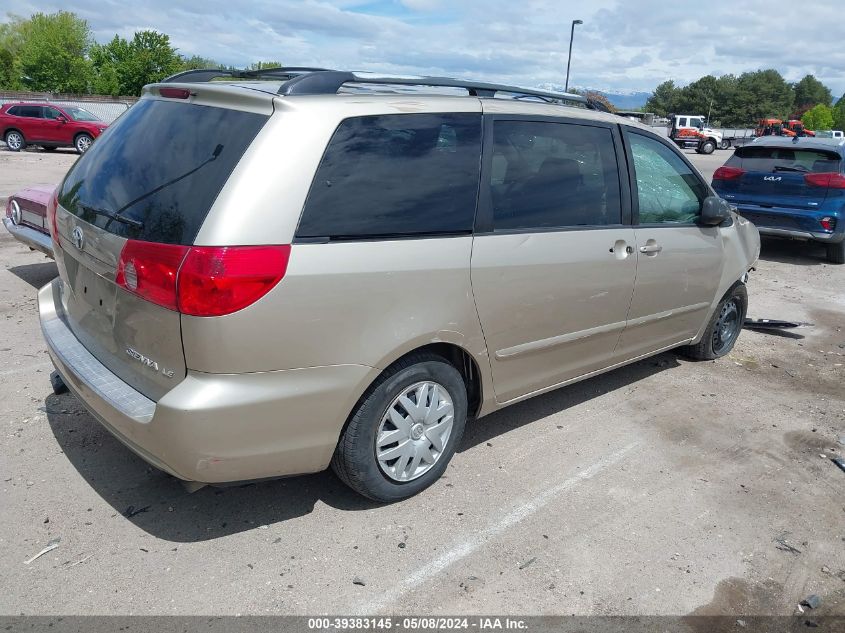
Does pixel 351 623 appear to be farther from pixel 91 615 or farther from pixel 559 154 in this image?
pixel 559 154

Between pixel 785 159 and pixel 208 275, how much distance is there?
9.61m

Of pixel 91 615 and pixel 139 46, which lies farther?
pixel 139 46

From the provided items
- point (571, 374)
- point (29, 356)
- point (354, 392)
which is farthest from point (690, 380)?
point (29, 356)

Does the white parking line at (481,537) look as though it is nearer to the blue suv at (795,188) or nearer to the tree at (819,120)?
the blue suv at (795,188)

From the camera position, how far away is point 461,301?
325 cm

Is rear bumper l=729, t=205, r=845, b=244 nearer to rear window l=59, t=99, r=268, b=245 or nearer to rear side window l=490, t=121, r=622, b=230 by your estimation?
rear side window l=490, t=121, r=622, b=230

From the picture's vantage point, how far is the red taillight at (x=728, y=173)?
398 inches

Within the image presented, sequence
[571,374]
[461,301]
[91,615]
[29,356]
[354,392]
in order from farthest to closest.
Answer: [29,356]
[571,374]
[461,301]
[354,392]
[91,615]

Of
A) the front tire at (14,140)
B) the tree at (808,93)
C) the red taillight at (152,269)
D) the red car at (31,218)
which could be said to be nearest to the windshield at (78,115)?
the front tire at (14,140)

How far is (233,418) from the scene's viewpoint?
8.74 feet

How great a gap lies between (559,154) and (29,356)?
3.83 m

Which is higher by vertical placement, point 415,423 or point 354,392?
point 354,392

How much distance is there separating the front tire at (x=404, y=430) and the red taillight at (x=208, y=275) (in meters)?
0.74

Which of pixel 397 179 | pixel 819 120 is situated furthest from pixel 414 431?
pixel 819 120
